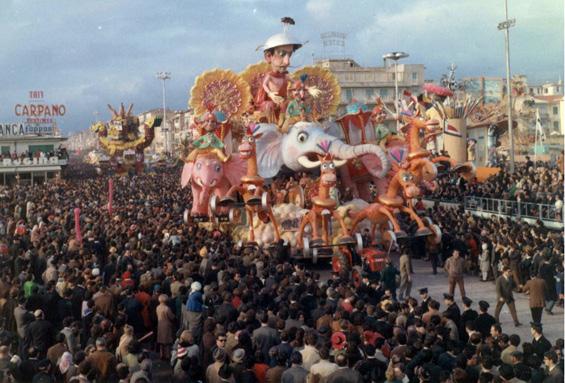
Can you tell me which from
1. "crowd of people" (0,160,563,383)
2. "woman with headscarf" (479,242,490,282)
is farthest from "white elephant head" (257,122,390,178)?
"woman with headscarf" (479,242,490,282)

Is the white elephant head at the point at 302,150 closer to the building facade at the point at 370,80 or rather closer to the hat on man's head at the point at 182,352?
the hat on man's head at the point at 182,352

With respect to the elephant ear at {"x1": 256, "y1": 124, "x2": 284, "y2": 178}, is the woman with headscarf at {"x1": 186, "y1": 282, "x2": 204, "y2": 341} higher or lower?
lower

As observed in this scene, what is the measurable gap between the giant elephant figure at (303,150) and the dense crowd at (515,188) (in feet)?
16.7

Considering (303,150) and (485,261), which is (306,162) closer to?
(303,150)

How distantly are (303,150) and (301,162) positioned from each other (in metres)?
0.50

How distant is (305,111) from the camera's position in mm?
19484

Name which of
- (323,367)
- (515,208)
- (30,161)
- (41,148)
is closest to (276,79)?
(515,208)

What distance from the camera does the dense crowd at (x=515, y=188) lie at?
64.7 feet

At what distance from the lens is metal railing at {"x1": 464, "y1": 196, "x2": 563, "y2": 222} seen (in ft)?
60.5

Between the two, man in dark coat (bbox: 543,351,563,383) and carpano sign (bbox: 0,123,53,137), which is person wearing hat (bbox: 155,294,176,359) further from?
carpano sign (bbox: 0,123,53,137)

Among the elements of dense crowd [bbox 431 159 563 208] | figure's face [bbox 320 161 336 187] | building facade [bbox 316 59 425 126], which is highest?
building facade [bbox 316 59 425 126]

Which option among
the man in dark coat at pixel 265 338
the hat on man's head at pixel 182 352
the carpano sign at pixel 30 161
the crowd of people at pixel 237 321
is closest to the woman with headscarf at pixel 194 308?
the crowd of people at pixel 237 321

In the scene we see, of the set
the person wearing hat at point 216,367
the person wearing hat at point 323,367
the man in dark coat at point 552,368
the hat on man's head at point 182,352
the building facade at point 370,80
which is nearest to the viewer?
the man in dark coat at point 552,368

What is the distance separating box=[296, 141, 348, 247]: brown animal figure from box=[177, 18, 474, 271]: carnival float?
1.2 inches
